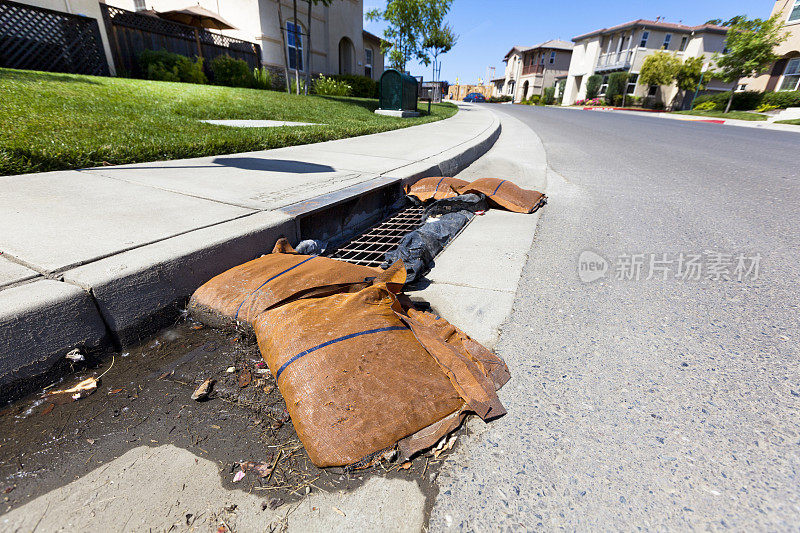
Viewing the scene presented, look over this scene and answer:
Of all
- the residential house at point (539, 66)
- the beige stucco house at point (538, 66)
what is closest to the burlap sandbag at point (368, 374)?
the residential house at point (539, 66)

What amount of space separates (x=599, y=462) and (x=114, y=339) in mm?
2264

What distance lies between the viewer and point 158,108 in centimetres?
703

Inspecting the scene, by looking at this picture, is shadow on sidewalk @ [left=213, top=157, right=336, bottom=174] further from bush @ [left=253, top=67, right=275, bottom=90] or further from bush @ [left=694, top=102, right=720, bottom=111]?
bush @ [left=694, top=102, right=720, bottom=111]

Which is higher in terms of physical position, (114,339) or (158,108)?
(158,108)

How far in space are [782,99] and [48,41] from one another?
3847 centimetres

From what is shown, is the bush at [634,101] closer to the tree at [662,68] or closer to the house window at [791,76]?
the tree at [662,68]

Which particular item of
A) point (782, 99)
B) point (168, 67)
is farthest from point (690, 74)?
point (168, 67)

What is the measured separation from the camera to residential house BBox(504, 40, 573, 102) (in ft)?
176

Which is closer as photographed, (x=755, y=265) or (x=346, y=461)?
(x=346, y=461)

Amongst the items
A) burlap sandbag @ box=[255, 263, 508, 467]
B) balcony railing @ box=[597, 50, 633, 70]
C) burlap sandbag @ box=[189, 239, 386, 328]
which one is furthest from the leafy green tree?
burlap sandbag @ box=[255, 263, 508, 467]

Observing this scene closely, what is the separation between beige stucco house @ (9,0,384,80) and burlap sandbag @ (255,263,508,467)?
14884mm

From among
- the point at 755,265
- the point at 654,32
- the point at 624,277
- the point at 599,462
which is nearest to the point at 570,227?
the point at 624,277

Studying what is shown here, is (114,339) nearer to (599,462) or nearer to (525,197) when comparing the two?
(599,462)

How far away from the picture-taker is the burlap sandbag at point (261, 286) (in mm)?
2055
